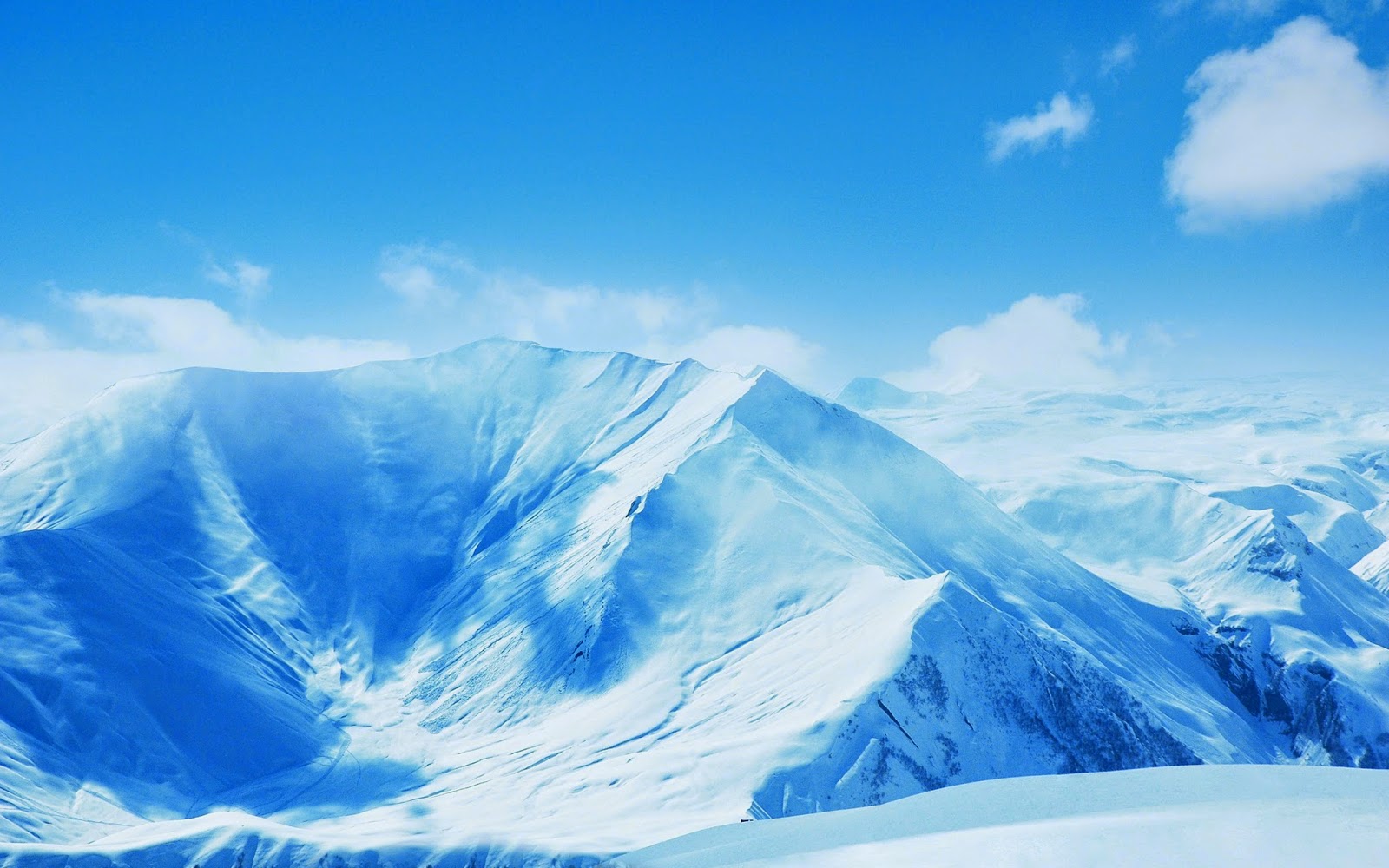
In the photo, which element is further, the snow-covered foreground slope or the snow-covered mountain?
the snow-covered mountain

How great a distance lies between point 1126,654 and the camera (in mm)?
134125

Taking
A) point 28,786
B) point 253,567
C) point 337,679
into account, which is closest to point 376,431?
point 253,567

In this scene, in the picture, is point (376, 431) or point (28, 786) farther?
point (376, 431)

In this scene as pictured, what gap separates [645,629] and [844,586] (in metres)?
25.0

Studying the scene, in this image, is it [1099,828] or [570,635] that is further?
[570,635]

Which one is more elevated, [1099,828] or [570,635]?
[1099,828]

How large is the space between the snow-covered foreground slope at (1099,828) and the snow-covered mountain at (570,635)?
53159mm

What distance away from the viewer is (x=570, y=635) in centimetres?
12331

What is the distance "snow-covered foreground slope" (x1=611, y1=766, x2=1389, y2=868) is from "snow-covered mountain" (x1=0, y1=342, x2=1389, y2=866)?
53.2 meters

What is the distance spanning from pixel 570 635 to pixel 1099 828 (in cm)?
11352

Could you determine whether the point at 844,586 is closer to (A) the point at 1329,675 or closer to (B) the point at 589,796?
(B) the point at 589,796

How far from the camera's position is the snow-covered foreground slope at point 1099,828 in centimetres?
1224

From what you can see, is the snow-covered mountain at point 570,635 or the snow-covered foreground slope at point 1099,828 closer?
the snow-covered foreground slope at point 1099,828

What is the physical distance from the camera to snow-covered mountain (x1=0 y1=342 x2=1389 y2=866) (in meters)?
85.1
